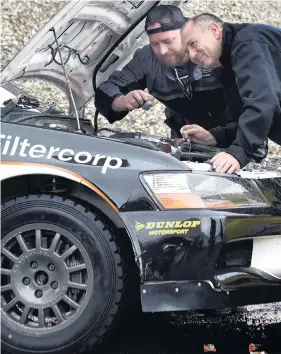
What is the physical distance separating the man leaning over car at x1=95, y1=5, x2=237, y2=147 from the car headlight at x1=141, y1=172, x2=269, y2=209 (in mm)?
1423

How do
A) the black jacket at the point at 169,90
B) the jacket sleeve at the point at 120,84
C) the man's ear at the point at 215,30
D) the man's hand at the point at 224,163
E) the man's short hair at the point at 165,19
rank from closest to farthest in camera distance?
1. the man's hand at the point at 224,163
2. the man's ear at the point at 215,30
3. the man's short hair at the point at 165,19
4. the black jacket at the point at 169,90
5. the jacket sleeve at the point at 120,84

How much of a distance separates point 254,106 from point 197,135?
3.40 ft

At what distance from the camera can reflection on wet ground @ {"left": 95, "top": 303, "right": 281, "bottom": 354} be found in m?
4.21

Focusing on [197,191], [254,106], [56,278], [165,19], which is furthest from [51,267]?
[165,19]

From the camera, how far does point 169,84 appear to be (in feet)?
19.3

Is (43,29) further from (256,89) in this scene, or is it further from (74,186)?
(256,89)

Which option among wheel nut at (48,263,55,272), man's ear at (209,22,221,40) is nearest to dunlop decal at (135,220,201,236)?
wheel nut at (48,263,55,272)

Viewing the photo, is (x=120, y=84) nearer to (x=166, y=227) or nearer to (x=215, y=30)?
(x=215, y=30)

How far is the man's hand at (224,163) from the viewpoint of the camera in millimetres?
4184

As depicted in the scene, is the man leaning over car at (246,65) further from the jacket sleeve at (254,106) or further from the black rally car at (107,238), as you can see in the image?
the black rally car at (107,238)

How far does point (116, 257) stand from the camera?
3.85 meters

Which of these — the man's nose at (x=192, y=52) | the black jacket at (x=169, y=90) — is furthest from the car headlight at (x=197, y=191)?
the black jacket at (x=169, y=90)

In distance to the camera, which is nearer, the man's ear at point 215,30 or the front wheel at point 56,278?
the front wheel at point 56,278

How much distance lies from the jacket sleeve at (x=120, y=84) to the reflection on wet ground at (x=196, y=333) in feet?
5.74
